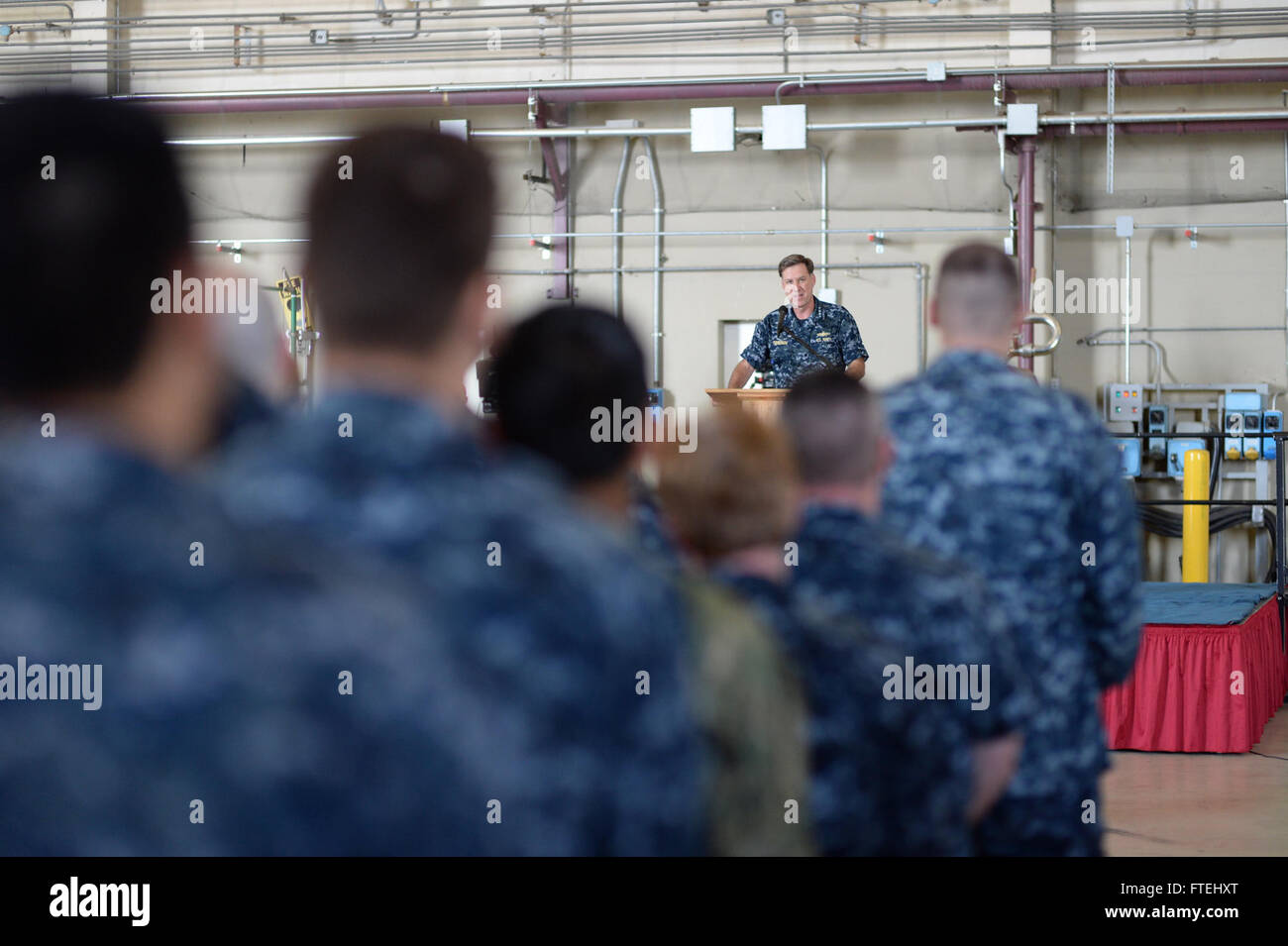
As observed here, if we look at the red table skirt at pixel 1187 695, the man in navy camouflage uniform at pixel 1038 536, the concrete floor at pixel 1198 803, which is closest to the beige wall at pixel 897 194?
the red table skirt at pixel 1187 695

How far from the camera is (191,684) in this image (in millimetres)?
656

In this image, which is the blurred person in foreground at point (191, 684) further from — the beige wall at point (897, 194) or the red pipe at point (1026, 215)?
the red pipe at point (1026, 215)

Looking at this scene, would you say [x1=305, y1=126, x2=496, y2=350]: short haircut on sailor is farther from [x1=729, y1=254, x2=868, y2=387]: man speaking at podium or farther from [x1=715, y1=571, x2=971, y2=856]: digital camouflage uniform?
[x1=729, y1=254, x2=868, y2=387]: man speaking at podium

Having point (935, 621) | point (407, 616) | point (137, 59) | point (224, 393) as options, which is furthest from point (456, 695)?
point (137, 59)

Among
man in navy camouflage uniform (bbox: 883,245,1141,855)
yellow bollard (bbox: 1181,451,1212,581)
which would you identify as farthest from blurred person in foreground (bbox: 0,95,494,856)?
yellow bollard (bbox: 1181,451,1212,581)

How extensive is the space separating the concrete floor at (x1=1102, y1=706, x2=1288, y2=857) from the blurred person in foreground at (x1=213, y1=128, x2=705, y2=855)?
311cm

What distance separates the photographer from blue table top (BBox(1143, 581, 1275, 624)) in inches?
213

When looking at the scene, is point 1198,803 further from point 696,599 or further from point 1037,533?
point 696,599

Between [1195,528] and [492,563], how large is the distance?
Answer: 7.64 metres

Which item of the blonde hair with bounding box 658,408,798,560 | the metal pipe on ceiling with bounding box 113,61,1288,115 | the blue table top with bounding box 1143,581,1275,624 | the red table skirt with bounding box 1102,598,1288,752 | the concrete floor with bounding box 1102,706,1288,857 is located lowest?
the concrete floor with bounding box 1102,706,1288,857

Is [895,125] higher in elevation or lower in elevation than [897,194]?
higher

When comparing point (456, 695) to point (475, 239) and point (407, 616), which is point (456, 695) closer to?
point (407, 616)

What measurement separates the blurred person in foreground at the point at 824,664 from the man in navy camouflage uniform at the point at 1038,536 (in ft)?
2.10

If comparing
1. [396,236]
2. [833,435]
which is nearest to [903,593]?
[833,435]
